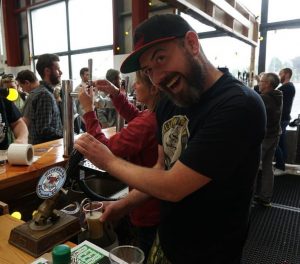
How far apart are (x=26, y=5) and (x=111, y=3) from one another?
383 cm

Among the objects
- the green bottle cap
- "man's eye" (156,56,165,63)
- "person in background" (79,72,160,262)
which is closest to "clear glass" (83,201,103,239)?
"person in background" (79,72,160,262)

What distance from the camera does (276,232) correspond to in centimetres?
279

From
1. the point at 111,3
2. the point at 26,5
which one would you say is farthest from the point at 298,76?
the point at 26,5

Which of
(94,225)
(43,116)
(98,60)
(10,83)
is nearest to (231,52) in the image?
(43,116)

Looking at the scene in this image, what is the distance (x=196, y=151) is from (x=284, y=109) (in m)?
4.32

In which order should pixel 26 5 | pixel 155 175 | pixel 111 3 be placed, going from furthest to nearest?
pixel 26 5
pixel 111 3
pixel 155 175

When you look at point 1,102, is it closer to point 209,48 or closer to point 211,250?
point 211,250

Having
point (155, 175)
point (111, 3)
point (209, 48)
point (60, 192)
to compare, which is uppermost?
point (111, 3)

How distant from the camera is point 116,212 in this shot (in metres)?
1.23

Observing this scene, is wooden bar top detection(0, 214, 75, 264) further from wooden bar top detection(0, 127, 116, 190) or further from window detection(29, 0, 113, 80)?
window detection(29, 0, 113, 80)

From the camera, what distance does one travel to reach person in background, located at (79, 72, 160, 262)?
1319mm

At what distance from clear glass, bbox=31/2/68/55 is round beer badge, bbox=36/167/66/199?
27.6ft

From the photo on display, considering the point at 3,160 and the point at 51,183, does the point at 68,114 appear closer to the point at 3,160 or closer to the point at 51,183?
the point at 3,160

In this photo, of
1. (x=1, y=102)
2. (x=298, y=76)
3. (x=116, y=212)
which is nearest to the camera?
(x=116, y=212)
